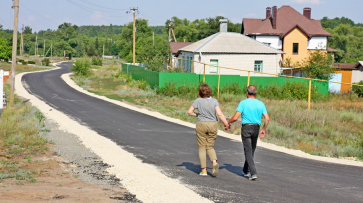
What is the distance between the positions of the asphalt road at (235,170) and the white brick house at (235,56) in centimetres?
2026

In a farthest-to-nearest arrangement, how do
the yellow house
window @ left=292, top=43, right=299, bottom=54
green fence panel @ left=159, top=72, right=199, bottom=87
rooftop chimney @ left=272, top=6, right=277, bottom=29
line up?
rooftop chimney @ left=272, top=6, right=277, bottom=29 → window @ left=292, top=43, right=299, bottom=54 → the yellow house → green fence panel @ left=159, top=72, right=199, bottom=87

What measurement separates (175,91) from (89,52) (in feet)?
408

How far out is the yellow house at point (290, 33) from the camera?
54.2 metres

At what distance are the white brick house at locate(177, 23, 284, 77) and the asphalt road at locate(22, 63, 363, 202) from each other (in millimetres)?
20262

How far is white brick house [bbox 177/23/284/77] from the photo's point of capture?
34938 millimetres

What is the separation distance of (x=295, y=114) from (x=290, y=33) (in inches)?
1503

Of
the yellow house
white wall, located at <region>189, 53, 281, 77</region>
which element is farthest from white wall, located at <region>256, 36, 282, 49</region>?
white wall, located at <region>189, 53, 281, 77</region>

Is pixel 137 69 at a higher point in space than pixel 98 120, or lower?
higher

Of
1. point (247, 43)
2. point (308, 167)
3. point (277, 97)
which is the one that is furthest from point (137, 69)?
point (308, 167)

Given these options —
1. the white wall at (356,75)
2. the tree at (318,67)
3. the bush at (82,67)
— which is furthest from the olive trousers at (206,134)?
the bush at (82,67)

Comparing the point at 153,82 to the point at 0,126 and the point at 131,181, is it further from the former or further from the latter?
the point at 131,181

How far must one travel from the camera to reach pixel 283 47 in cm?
5472

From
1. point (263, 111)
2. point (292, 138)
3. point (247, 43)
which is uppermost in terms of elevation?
point (247, 43)

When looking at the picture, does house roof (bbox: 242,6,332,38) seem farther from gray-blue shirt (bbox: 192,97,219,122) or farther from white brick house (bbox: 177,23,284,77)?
gray-blue shirt (bbox: 192,97,219,122)
